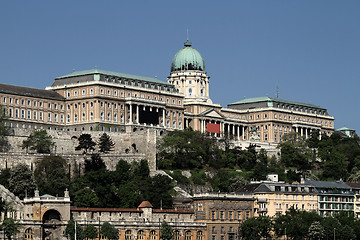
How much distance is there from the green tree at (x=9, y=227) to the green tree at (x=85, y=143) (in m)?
47.2

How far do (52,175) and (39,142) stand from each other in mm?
15727

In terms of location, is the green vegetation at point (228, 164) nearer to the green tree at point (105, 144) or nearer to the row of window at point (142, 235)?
the green tree at point (105, 144)

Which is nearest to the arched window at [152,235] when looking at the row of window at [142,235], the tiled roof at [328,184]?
the row of window at [142,235]

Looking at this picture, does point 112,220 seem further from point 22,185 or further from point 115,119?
point 115,119

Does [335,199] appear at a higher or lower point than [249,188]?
lower

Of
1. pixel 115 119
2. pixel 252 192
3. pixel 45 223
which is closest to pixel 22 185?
pixel 45 223

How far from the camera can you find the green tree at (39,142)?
17025 cm

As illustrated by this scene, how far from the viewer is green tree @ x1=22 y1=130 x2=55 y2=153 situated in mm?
170250

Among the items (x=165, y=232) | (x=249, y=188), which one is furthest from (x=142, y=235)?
(x=249, y=188)

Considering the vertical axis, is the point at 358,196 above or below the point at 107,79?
below

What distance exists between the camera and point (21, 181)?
15125cm

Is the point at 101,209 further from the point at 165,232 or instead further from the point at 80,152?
the point at 80,152

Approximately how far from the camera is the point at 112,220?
13975cm

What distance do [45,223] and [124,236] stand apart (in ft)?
35.9
